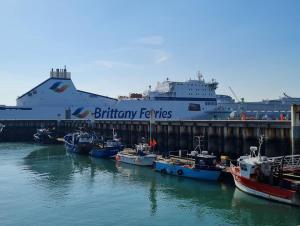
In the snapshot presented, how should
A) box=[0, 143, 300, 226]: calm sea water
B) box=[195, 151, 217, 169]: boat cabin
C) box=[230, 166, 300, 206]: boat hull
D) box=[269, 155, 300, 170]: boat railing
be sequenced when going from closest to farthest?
box=[0, 143, 300, 226]: calm sea water < box=[230, 166, 300, 206]: boat hull < box=[269, 155, 300, 170]: boat railing < box=[195, 151, 217, 169]: boat cabin

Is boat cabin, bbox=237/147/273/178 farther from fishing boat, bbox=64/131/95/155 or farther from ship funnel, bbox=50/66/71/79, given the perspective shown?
ship funnel, bbox=50/66/71/79

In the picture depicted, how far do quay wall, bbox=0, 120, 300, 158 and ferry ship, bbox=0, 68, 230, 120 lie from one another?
17.5 meters

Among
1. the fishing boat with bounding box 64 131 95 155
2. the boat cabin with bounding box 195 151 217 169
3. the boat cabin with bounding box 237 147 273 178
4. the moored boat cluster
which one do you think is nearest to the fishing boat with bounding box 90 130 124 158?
the fishing boat with bounding box 64 131 95 155

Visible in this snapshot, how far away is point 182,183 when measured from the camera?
3036 cm

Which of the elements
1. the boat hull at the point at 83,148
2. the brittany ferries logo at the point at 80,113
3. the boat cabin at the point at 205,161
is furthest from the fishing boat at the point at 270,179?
the brittany ferries logo at the point at 80,113

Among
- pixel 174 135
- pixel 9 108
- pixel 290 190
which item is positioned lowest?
pixel 290 190

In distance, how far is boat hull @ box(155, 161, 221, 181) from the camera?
3012cm

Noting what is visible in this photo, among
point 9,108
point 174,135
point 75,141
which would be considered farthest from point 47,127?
point 174,135

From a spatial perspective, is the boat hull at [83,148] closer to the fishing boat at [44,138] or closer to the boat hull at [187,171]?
the boat hull at [187,171]

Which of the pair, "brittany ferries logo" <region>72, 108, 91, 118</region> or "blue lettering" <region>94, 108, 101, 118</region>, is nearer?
"blue lettering" <region>94, 108, 101, 118</region>

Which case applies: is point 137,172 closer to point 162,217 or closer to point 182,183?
point 182,183

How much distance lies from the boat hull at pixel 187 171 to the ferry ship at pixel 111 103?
4994cm

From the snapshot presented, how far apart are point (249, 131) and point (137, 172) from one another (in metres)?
11.0

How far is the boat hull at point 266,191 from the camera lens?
22.4 meters
